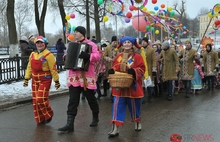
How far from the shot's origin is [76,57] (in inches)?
205

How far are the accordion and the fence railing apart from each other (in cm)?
570

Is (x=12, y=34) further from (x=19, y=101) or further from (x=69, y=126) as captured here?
(x=69, y=126)

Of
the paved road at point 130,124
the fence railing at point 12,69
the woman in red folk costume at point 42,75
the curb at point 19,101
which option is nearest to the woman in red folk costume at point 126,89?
the paved road at point 130,124

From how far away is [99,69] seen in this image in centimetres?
872

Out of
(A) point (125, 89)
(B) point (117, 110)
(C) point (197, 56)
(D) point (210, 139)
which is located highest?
(C) point (197, 56)

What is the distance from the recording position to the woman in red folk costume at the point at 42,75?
5777 mm

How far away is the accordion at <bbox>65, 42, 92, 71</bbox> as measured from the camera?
5.18 meters

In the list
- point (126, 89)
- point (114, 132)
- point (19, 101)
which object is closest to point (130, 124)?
point (114, 132)

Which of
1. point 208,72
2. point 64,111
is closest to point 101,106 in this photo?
point 64,111

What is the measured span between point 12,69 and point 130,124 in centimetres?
644

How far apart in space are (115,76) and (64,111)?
2.69m

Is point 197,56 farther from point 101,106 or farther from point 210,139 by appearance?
point 210,139

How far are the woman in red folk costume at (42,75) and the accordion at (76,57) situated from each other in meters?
0.71

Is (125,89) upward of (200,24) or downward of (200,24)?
downward
